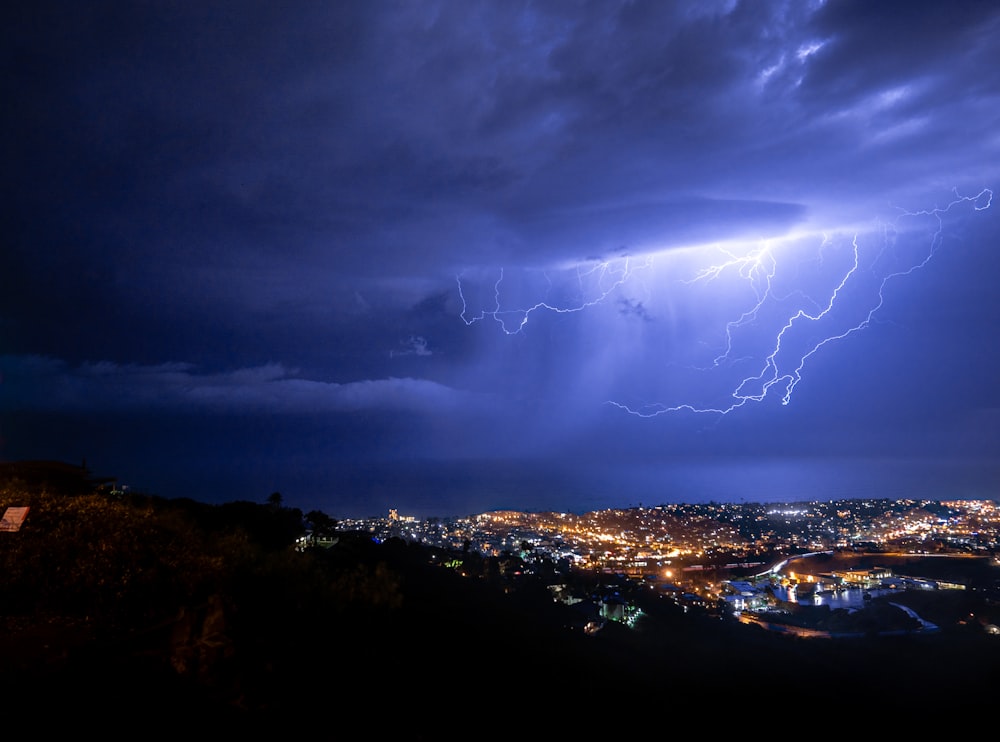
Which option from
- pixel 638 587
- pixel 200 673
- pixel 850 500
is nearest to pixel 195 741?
pixel 200 673

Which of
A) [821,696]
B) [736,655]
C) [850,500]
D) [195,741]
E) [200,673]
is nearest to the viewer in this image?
[195,741]

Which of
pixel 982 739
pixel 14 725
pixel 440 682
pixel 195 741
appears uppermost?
pixel 14 725

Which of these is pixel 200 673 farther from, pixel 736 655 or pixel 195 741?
pixel 736 655

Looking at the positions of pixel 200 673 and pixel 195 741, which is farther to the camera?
pixel 200 673

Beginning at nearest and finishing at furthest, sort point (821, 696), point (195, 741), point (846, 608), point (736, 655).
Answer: point (195, 741), point (821, 696), point (736, 655), point (846, 608)

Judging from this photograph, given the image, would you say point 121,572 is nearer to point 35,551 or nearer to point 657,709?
point 35,551

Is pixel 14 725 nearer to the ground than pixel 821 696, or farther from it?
farther from it

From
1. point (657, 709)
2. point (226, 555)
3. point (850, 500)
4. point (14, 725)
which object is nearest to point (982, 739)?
point (657, 709)
